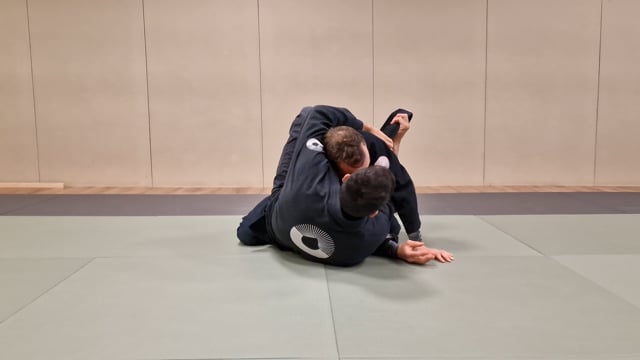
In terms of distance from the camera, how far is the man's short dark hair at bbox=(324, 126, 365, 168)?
294 centimetres

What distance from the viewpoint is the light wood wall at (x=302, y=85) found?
7426mm

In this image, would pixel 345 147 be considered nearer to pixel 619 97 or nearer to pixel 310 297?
pixel 310 297

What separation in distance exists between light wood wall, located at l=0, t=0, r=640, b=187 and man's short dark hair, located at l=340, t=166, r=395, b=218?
16.7ft

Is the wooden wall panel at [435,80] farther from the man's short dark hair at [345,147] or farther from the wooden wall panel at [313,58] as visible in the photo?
the man's short dark hair at [345,147]

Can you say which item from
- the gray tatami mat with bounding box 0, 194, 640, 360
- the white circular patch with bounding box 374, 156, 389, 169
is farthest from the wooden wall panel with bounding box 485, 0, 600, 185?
the white circular patch with bounding box 374, 156, 389, 169

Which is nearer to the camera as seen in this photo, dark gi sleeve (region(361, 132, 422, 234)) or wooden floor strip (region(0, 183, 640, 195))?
dark gi sleeve (region(361, 132, 422, 234))

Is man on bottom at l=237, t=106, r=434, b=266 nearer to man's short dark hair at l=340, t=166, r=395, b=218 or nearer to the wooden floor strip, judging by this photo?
man's short dark hair at l=340, t=166, r=395, b=218

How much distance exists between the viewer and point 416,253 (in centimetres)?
321

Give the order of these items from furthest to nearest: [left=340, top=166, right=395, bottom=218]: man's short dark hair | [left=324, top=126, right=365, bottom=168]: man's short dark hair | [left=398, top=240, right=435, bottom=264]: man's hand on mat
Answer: [left=398, top=240, right=435, bottom=264]: man's hand on mat → [left=324, top=126, right=365, bottom=168]: man's short dark hair → [left=340, top=166, right=395, bottom=218]: man's short dark hair

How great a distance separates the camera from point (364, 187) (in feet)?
8.27

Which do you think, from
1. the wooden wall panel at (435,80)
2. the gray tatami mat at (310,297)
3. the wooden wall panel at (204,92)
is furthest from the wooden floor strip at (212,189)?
the gray tatami mat at (310,297)

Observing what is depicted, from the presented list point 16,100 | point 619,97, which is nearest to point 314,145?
point 16,100

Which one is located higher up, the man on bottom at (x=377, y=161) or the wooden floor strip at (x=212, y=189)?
the man on bottom at (x=377, y=161)

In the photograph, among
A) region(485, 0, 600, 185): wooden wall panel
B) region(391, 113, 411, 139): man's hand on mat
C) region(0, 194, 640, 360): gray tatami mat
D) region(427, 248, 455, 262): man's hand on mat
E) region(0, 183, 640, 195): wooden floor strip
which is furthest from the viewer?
region(485, 0, 600, 185): wooden wall panel
